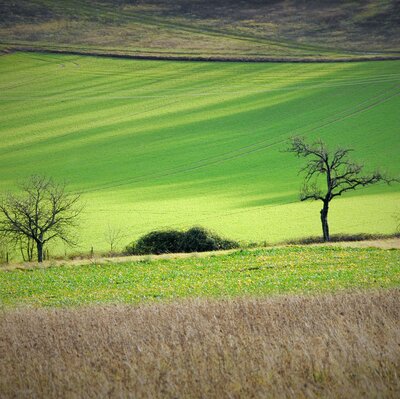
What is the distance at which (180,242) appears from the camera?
30.0 m

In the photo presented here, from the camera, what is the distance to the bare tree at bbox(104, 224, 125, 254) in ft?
109

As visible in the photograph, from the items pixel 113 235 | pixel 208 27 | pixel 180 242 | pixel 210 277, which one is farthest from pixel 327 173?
pixel 208 27

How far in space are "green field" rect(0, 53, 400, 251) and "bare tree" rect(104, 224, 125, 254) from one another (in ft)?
1.21

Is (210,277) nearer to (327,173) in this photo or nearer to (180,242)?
(180,242)

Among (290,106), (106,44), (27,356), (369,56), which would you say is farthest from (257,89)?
(27,356)

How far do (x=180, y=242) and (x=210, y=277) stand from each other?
10.6 meters

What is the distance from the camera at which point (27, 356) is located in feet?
27.4

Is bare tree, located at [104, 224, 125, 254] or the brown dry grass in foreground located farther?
bare tree, located at [104, 224, 125, 254]

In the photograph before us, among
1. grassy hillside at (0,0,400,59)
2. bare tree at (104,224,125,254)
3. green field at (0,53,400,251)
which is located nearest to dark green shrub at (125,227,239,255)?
bare tree at (104,224,125,254)

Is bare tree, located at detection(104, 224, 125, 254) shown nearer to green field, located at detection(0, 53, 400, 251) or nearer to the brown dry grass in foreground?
green field, located at detection(0, 53, 400, 251)

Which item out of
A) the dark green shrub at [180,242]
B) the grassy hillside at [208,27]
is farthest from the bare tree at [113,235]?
the grassy hillside at [208,27]

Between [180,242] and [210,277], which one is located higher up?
[180,242]

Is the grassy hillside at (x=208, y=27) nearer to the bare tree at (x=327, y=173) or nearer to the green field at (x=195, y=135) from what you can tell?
the green field at (x=195, y=135)

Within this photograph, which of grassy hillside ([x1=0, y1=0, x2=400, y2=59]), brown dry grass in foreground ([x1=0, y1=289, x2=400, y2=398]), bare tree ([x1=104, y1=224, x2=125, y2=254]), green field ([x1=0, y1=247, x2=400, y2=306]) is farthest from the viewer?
grassy hillside ([x1=0, y1=0, x2=400, y2=59])
